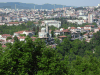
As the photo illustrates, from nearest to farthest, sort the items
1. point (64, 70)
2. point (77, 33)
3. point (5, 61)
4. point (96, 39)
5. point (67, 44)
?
1. point (5, 61)
2. point (64, 70)
3. point (67, 44)
4. point (96, 39)
5. point (77, 33)

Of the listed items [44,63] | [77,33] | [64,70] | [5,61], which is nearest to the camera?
[5,61]

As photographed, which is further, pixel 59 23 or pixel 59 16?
pixel 59 16

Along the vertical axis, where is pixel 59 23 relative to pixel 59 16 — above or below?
below

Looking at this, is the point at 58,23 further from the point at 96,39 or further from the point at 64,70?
the point at 64,70

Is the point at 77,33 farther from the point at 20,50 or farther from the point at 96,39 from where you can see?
the point at 20,50

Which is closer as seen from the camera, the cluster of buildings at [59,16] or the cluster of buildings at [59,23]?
the cluster of buildings at [59,23]

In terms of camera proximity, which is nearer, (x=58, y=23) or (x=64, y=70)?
(x=64, y=70)

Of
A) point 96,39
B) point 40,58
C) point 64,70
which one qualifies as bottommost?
point 96,39

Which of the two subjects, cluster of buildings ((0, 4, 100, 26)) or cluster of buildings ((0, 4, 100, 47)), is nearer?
cluster of buildings ((0, 4, 100, 47))

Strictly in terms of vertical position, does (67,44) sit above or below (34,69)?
below

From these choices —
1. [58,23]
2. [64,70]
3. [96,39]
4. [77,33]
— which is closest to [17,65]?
[64,70]
